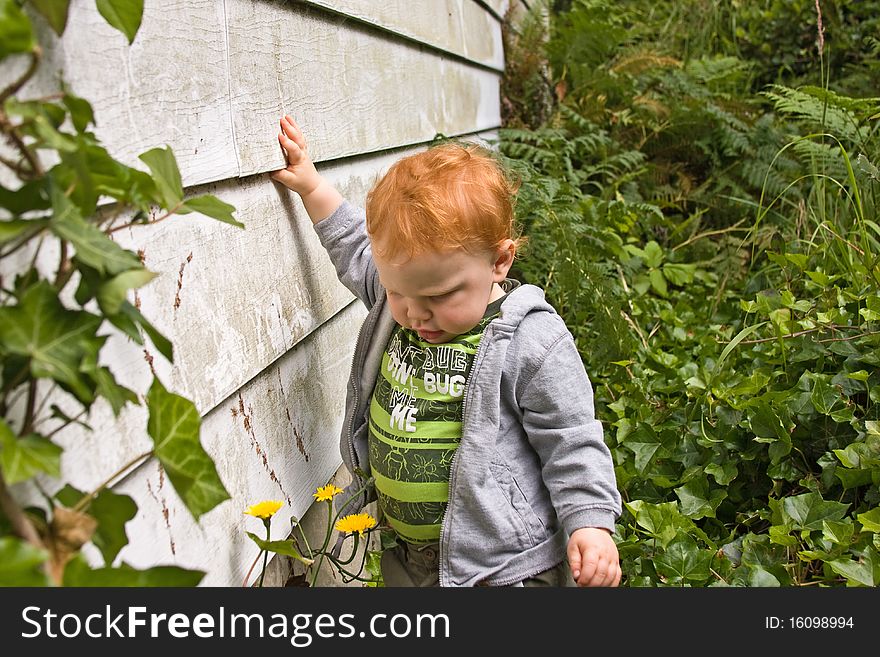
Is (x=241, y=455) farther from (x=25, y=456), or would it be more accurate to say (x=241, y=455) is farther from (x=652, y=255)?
(x=652, y=255)


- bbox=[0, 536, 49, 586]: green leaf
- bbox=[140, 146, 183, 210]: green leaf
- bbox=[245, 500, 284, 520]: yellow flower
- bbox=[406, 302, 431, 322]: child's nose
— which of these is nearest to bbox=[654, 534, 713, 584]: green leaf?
bbox=[406, 302, 431, 322]: child's nose

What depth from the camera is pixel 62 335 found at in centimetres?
81

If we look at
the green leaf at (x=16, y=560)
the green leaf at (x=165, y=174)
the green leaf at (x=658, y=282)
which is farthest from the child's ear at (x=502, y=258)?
the green leaf at (x=658, y=282)

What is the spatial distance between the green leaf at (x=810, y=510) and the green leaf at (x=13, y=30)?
178cm

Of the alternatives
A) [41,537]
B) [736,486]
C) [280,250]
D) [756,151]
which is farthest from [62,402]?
[756,151]

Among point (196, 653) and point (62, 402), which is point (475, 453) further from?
point (62, 402)

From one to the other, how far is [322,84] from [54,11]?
0.98m

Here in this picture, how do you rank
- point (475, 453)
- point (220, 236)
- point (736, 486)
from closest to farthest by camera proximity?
point (220, 236)
point (475, 453)
point (736, 486)

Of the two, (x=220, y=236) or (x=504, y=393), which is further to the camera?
(x=504, y=393)

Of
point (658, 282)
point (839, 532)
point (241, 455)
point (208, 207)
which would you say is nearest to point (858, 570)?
point (839, 532)

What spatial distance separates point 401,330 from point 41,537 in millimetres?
1043

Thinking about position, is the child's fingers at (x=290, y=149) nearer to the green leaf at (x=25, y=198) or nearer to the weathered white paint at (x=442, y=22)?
the weathered white paint at (x=442, y=22)

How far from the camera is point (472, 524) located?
1641 mm

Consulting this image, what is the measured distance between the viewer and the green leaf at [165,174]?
38.5 inches
